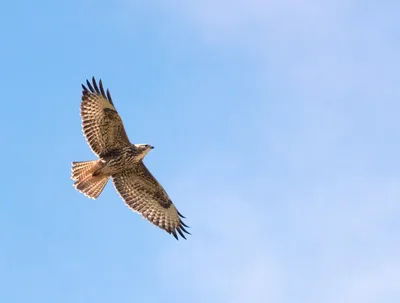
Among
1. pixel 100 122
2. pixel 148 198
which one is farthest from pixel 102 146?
pixel 148 198

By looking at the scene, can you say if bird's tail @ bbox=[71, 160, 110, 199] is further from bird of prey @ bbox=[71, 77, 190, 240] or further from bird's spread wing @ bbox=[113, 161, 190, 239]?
bird's spread wing @ bbox=[113, 161, 190, 239]

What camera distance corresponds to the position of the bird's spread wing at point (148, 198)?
23266 mm

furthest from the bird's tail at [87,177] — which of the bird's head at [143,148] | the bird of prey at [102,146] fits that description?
the bird's head at [143,148]

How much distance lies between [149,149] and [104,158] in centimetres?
104

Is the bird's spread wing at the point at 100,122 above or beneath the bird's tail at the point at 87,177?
above

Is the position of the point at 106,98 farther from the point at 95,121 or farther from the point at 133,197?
the point at 133,197

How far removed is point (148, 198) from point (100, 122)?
7.70 ft

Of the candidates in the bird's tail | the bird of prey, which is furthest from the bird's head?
the bird's tail

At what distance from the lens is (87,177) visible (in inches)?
885

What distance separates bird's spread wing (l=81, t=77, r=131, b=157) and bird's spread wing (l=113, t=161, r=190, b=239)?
0.93 meters

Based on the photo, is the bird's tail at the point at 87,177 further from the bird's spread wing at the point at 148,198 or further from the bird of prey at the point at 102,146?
the bird's spread wing at the point at 148,198

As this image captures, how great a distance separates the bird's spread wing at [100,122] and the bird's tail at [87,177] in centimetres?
33

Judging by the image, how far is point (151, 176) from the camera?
76.4 ft

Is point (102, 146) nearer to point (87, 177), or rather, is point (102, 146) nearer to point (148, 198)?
point (87, 177)
